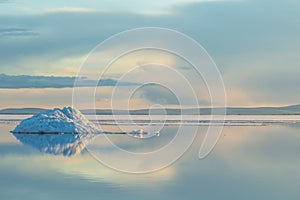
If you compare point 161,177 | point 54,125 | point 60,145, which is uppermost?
point 54,125

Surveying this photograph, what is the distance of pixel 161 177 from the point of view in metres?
14.6

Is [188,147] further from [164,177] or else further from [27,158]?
[164,177]

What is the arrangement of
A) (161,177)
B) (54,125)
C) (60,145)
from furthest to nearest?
(54,125), (60,145), (161,177)

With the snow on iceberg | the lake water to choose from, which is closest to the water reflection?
the lake water

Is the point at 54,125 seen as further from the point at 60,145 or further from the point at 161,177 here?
the point at 161,177

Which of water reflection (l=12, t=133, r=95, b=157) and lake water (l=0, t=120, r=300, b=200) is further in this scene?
water reflection (l=12, t=133, r=95, b=157)

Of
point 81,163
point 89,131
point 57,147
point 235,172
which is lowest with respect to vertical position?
point 235,172

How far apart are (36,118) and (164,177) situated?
18.5 m

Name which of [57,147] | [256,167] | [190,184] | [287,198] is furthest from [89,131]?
[287,198]

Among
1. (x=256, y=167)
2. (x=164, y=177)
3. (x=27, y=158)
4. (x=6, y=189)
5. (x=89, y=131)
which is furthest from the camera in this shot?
(x=89, y=131)

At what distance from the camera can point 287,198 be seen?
12000 millimetres

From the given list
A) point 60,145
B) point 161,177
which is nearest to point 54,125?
point 60,145

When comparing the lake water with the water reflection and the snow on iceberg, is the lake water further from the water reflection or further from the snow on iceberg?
the snow on iceberg

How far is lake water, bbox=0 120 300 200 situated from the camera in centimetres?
1239
